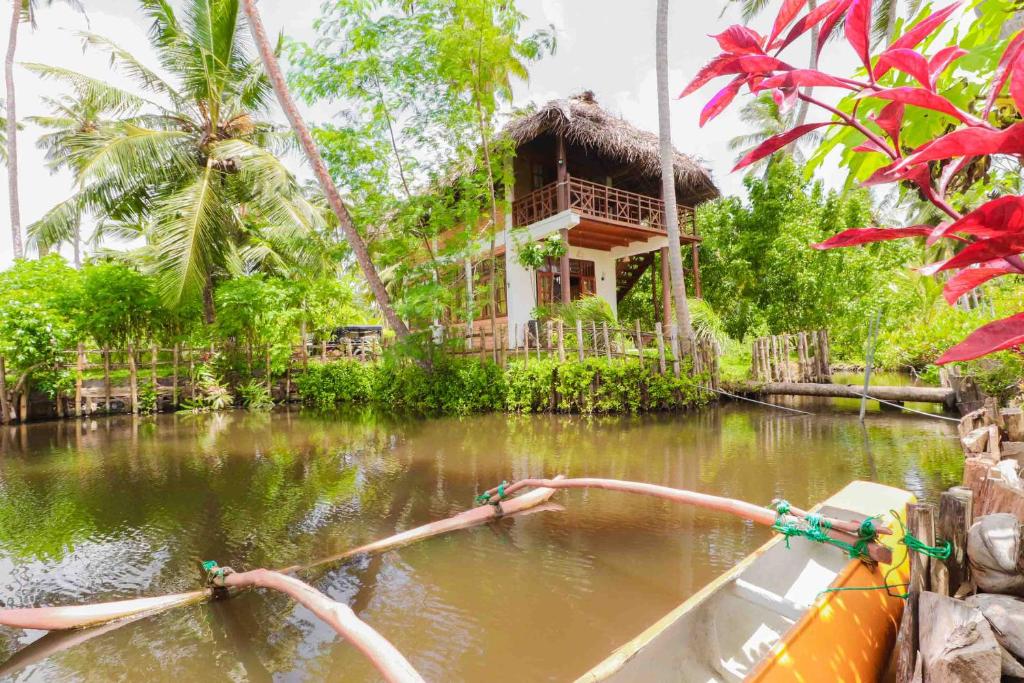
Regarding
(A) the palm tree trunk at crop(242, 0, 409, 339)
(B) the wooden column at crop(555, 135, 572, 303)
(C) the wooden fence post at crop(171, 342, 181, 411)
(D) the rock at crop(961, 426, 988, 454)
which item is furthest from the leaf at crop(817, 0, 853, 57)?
(C) the wooden fence post at crop(171, 342, 181, 411)

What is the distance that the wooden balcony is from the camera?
13.0 metres

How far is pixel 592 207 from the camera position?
13.2 m

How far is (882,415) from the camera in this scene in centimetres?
940

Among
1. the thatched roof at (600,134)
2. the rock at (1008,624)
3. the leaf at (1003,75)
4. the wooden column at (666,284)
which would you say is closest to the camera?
the leaf at (1003,75)

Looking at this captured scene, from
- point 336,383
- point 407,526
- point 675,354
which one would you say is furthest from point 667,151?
point 336,383

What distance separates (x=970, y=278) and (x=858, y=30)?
14.4 inches

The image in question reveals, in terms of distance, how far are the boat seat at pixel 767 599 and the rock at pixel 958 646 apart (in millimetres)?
514

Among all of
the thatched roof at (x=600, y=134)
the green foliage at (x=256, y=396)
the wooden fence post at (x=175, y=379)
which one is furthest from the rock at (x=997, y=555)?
the wooden fence post at (x=175, y=379)

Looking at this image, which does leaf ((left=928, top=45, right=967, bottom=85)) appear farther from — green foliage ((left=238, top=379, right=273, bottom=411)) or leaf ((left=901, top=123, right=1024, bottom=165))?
green foliage ((left=238, top=379, right=273, bottom=411))

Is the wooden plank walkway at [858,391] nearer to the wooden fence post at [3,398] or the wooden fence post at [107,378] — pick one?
the wooden fence post at [107,378]

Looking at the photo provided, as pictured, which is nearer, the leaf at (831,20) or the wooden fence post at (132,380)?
the leaf at (831,20)

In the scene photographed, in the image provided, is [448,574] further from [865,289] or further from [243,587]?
[865,289]

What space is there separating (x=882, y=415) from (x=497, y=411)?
707 cm

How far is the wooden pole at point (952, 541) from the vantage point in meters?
1.76
